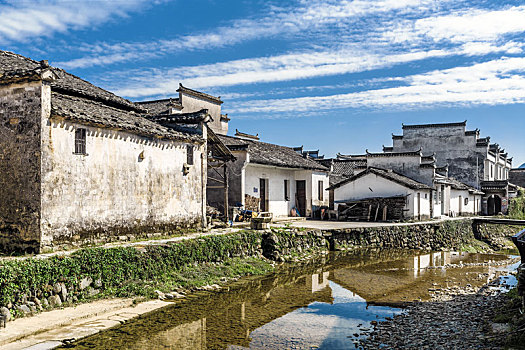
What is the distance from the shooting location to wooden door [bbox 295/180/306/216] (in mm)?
29609

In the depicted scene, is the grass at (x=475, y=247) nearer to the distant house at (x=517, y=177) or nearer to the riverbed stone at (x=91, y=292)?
the riverbed stone at (x=91, y=292)

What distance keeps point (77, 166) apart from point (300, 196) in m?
18.3

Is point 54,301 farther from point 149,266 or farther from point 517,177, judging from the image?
point 517,177

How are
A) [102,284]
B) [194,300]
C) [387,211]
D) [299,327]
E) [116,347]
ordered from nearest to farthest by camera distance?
1. [116,347]
2. [299,327]
3. [102,284]
4. [194,300]
5. [387,211]

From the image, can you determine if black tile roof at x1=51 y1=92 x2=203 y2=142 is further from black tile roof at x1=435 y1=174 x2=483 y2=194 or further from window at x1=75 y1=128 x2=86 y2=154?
black tile roof at x1=435 y1=174 x2=483 y2=194

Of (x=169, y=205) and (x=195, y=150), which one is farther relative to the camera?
(x=195, y=150)

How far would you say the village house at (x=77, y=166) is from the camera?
40.4 feet

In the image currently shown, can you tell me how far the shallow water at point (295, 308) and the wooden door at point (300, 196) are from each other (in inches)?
378

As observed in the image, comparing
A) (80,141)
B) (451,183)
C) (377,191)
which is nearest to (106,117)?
(80,141)

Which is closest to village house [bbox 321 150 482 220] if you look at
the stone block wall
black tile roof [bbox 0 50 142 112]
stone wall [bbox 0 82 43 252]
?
the stone block wall

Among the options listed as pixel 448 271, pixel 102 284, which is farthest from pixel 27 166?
pixel 448 271

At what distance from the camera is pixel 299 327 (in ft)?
35.4

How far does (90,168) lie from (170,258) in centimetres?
372

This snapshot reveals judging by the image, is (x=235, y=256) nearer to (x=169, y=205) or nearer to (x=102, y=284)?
(x=169, y=205)
